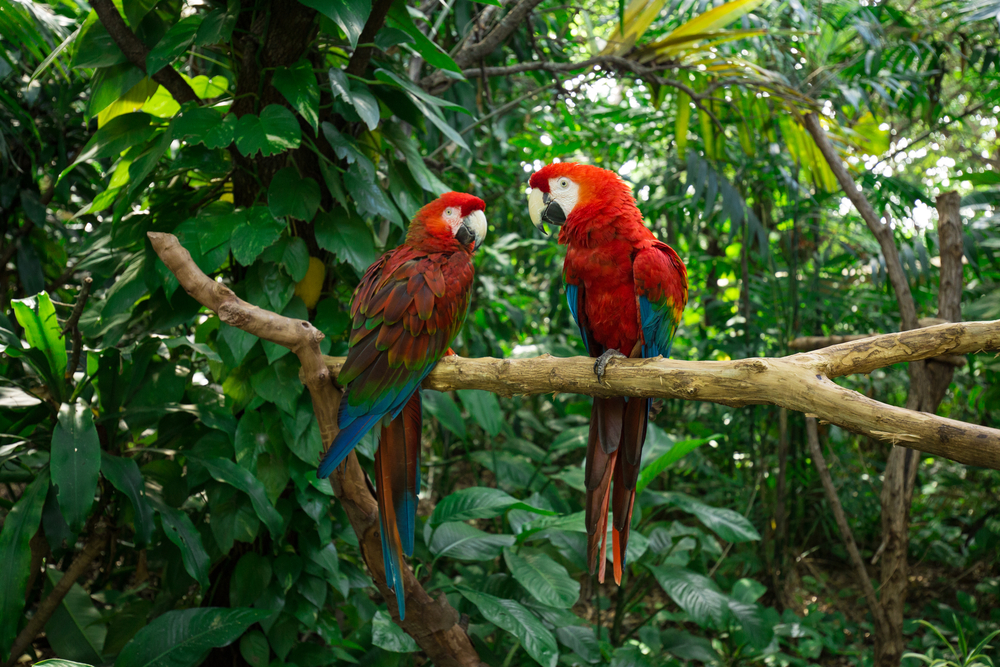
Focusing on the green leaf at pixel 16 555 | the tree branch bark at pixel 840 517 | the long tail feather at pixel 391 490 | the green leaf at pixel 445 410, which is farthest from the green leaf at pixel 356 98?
Answer: the tree branch bark at pixel 840 517

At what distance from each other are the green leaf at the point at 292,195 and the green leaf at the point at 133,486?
1.89ft

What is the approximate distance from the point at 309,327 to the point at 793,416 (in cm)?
210

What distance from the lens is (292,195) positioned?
1.23 m

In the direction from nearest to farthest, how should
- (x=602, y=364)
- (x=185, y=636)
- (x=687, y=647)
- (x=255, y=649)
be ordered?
1. (x=602, y=364)
2. (x=185, y=636)
3. (x=255, y=649)
4. (x=687, y=647)

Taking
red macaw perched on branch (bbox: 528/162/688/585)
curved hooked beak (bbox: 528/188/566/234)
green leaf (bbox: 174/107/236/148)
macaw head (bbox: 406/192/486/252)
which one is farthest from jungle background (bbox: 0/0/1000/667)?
red macaw perched on branch (bbox: 528/162/688/585)

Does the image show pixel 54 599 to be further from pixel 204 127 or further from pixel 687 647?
pixel 687 647

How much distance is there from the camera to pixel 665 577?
1829 mm

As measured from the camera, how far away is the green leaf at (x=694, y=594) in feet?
5.68

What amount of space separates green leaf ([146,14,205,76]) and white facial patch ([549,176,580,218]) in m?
0.77

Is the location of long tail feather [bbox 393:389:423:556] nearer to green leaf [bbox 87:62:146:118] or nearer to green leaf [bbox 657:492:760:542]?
green leaf [bbox 87:62:146:118]

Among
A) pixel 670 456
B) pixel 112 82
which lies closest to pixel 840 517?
pixel 670 456

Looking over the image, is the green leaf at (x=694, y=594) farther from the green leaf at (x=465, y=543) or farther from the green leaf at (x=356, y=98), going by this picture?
the green leaf at (x=356, y=98)

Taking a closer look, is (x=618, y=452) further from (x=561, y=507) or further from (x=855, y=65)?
(x=855, y=65)

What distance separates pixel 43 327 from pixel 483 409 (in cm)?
114
